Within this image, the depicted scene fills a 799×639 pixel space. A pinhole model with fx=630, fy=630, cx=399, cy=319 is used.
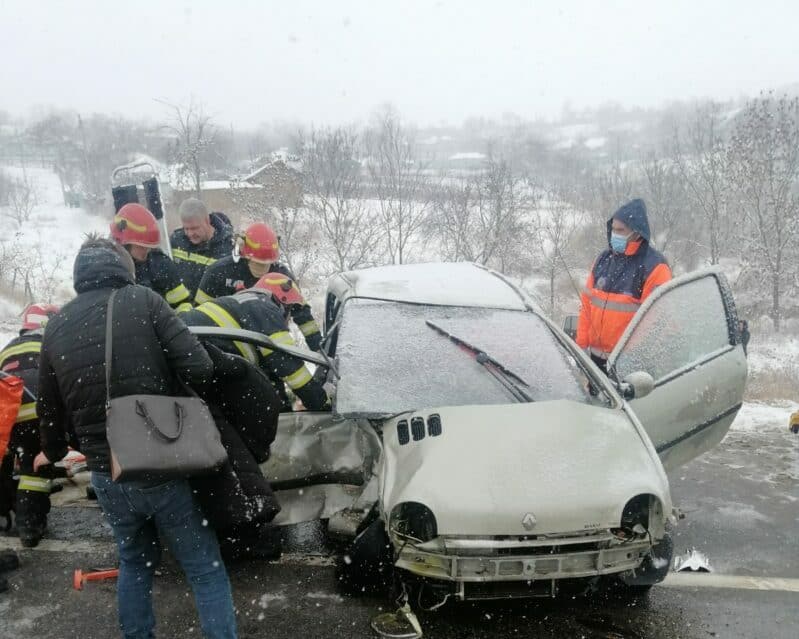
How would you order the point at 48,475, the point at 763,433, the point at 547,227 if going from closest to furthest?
the point at 48,475, the point at 763,433, the point at 547,227

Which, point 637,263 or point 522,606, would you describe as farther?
point 637,263

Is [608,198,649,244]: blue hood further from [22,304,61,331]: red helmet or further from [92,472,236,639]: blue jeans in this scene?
[22,304,61,331]: red helmet

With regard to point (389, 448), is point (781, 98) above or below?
above

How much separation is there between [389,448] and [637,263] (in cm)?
237

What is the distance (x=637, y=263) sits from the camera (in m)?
4.29

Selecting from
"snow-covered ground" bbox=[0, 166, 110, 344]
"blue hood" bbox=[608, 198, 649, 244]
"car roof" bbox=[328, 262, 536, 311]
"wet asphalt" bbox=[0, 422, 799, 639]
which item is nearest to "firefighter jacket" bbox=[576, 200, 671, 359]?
"blue hood" bbox=[608, 198, 649, 244]

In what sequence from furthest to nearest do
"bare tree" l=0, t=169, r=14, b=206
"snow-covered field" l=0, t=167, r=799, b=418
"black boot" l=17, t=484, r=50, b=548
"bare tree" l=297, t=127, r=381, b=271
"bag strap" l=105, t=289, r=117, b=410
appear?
"bare tree" l=0, t=169, r=14, b=206
"bare tree" l=297, t=127, r=381, b=271
"snow-covered field" l=0, t=167, r=799, b=418
"black boot" l=17, t=484, r=50, b=548
"bag strap" l=105, t=289, r=117, b=410

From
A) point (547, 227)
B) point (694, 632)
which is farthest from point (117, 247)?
point (547, 227)

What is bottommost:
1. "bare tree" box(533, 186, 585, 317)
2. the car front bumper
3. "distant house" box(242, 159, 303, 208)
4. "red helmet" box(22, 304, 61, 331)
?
"bare tree" box(533, 186, 585, 317)

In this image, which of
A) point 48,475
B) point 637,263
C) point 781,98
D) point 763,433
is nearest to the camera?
point 48,475

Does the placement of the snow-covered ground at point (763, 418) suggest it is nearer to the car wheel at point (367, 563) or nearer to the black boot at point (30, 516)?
the car wheel at point (367, 563)

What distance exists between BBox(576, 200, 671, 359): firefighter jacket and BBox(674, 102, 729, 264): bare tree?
2586 cm

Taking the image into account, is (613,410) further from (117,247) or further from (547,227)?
(547,227)

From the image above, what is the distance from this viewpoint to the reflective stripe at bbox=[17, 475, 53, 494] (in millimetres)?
3688
